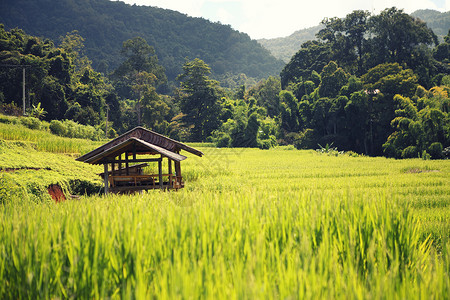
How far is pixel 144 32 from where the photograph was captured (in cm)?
11006

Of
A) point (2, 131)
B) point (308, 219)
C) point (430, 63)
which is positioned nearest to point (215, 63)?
point (430, 63)

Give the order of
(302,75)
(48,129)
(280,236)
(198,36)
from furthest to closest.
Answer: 1. (198,36)
2. (302,75)
3. (48,129)
4. (280,236)

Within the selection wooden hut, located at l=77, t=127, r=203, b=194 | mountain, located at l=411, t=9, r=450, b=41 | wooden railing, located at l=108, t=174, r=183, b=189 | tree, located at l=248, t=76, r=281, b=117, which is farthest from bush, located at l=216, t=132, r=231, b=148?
mountain, located at l=411, t=9, r=450, b=41

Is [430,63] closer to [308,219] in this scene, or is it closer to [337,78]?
[337,78]

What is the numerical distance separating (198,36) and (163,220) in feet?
399

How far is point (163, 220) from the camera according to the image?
322cm

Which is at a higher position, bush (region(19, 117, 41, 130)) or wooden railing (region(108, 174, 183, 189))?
bush (region(19, 117, 41, 130))

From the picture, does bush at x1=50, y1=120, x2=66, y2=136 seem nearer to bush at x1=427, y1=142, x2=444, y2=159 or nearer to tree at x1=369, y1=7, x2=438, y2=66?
bush at x1=427, y1=142, x2=444, y2=159

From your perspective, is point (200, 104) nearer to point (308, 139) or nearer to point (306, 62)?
point (308, 139)

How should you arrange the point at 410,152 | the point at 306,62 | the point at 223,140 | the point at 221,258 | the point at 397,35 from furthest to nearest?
the point at 306,62 → the point at 223,140 → the point at 397,35 → the point at 410,152 → the point at 221,258

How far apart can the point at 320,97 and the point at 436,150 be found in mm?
16814

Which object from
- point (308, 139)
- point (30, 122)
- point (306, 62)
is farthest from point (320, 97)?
point (30, 122)

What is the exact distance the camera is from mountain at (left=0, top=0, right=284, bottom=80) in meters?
95.6

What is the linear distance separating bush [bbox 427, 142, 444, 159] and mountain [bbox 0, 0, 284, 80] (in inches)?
2872
